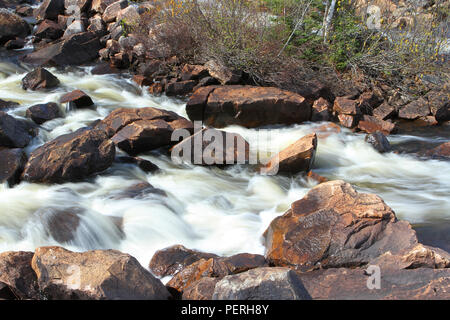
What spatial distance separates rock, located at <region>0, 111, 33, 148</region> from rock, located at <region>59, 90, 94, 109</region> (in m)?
1.34

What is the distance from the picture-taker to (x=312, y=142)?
5.64 meters

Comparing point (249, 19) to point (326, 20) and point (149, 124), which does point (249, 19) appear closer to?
point (326, 20)

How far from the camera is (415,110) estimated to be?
8.41m

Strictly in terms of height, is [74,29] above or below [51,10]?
below

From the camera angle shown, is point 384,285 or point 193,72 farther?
point 193,72

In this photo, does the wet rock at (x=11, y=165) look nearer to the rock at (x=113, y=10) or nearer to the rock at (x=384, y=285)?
the rock at (x=384, y=285)

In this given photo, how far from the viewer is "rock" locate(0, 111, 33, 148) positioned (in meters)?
5.83

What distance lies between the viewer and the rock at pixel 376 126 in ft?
25.1

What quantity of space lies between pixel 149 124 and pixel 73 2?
8.31m

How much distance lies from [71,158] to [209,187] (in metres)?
1.81

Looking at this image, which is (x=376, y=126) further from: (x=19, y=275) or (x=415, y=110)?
(x=19, y=275)

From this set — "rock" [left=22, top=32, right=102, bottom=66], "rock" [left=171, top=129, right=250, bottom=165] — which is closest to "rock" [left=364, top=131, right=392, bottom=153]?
"rock" [left=171, top=129, right=250, bottom=165]

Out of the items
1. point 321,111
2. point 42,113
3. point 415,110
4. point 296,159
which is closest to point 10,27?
point 42,113
